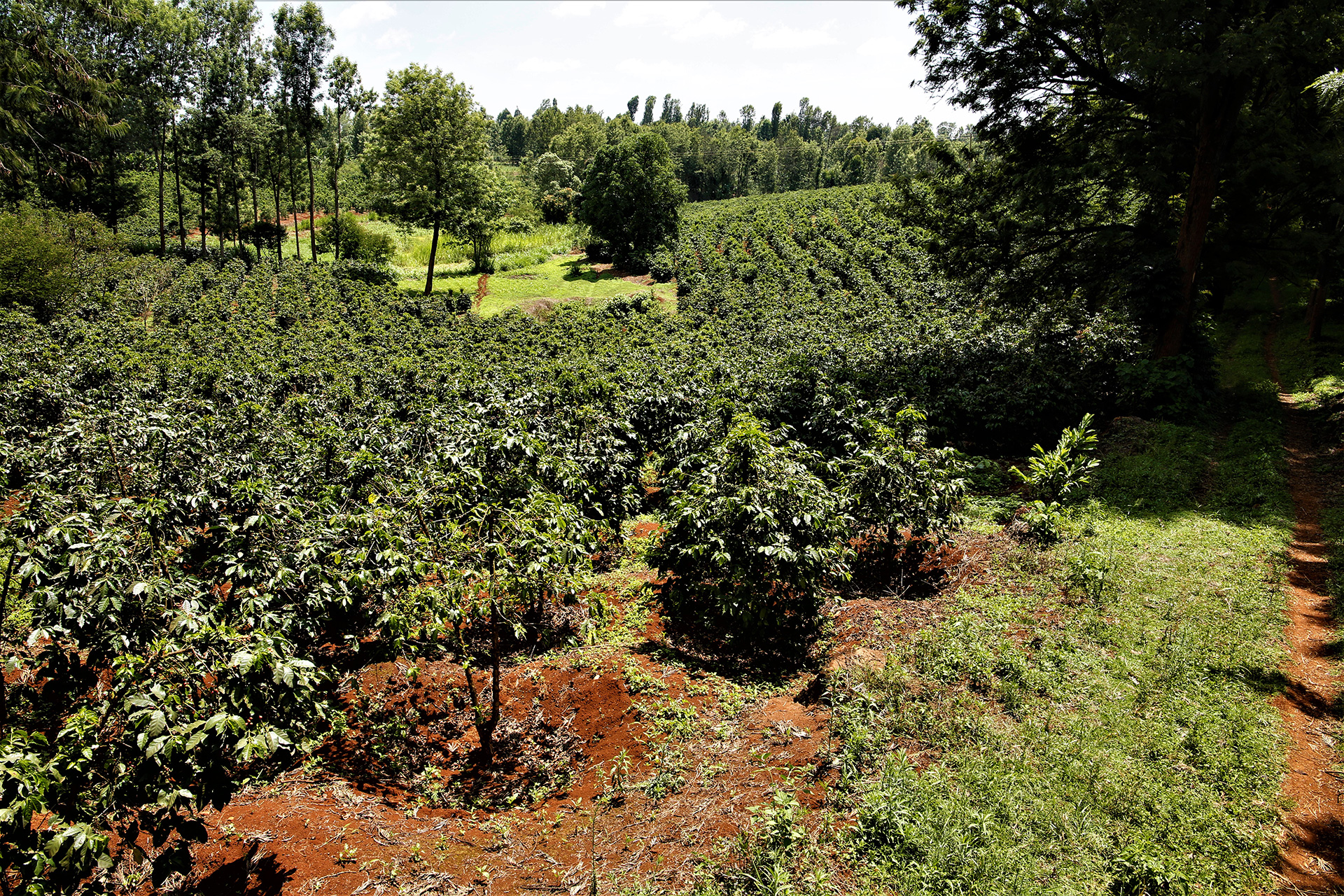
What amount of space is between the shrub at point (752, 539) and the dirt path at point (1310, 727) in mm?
3617

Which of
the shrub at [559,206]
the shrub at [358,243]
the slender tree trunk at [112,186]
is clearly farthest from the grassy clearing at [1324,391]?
the slender tree trunk at [112,186]

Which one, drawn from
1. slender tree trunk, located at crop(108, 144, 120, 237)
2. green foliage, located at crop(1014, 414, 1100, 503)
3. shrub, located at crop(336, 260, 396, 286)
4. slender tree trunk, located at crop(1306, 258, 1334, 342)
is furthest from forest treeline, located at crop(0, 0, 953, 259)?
green foliage, located at crop(1014, 414, 1100, 503)

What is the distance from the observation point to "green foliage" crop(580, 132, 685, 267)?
152 feet

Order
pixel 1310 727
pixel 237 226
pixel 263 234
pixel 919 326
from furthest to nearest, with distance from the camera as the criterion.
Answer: pixel 263 234, pixel 237 226, pixel 919 326, pixel 1310 727

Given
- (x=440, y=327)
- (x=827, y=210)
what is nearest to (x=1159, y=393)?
(x=440, y=327)

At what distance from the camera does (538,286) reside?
40.4 meters

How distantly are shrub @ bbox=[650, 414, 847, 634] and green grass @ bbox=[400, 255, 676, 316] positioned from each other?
29061mm

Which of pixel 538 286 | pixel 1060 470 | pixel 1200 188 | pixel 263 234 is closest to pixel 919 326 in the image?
pixel 1200 188

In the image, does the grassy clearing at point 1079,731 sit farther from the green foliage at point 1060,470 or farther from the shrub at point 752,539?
the shrub at point 752,539

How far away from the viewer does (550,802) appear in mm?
4969

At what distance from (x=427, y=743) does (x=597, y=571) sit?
12.2 feet

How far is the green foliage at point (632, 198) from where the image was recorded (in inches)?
1823

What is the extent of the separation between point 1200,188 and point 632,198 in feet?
127

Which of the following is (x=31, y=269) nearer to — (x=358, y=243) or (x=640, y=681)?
(x=358, y=243)
